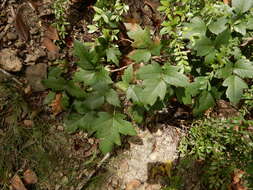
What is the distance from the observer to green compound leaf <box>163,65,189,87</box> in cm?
189

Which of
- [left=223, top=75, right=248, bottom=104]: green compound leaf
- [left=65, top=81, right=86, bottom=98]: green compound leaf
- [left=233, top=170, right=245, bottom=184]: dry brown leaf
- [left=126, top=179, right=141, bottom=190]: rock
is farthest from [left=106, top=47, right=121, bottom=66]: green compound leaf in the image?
[left=233, top=170, right=245, bottom=184]: dry brown leaf

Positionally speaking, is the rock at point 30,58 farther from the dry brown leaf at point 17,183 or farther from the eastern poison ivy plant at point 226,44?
the eastern poison ivy plant at point 226,44

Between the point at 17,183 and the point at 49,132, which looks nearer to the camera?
the point at 17,183

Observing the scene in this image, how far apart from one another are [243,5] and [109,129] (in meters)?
1.16

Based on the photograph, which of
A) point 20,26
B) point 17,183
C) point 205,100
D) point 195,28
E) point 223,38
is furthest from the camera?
point 20,26

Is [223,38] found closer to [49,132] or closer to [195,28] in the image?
[195,28]

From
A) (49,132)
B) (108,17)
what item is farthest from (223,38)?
(49,132)

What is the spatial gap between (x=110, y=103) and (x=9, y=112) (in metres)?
0.80

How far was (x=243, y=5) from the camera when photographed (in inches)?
71.8

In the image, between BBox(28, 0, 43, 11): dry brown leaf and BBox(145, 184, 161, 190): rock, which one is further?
BBox(28, 0, 43, 11): dry brown leaf

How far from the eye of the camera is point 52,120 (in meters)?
2.41

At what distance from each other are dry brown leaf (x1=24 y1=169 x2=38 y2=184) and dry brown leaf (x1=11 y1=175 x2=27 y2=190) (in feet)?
0.16

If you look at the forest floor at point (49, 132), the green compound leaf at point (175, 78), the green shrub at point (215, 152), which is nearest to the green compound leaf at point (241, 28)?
the green compound leaf at point (175, 78)

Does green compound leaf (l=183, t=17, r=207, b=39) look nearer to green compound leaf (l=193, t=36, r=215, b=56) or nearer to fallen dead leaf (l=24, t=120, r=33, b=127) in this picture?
green compound leaf (l=193, t=36, r=215, b=56)
